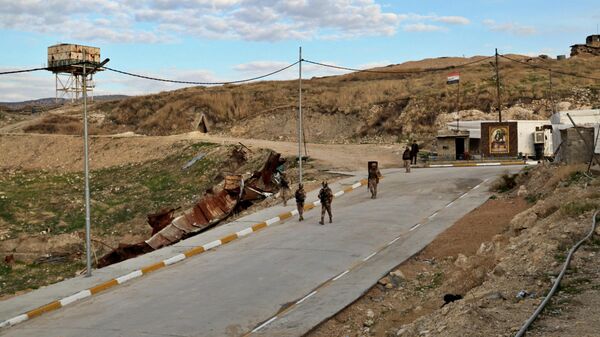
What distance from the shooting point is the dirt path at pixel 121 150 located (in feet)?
148

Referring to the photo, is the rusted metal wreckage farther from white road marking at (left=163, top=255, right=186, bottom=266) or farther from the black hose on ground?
the black hose on ground

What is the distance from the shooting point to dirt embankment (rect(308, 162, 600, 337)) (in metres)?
8.95

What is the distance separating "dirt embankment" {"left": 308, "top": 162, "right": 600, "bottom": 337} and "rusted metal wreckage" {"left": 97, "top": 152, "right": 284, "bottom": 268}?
993cm

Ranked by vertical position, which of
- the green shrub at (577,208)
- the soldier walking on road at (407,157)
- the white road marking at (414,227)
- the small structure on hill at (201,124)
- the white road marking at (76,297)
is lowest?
the white road marking at (76,297)

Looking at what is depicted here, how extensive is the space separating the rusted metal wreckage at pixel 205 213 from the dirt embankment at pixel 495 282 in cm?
993

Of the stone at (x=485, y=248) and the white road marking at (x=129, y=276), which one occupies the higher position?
the stone at (x=485, y=248)

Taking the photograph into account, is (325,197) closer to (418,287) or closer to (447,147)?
(418,287)

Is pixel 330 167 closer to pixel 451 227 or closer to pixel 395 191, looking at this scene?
pixel 395 191

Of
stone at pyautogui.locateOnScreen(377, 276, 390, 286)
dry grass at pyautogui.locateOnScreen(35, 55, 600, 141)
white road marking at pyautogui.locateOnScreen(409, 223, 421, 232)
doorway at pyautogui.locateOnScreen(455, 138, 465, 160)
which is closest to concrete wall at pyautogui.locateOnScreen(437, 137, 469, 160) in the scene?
doorway at pyautogui.locateOnScreen(455, 138, 465, 160)

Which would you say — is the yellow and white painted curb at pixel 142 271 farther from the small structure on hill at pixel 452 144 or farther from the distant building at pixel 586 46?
the distant building at pixel 586 46

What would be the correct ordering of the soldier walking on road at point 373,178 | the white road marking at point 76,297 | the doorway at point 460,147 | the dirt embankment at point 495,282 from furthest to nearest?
the doorway at point 460,147 → the soldier walking on road at point 373,178 → the white road marking at point 76,297 → the dirt embankment at point 495,282

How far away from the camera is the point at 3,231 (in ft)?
98.9

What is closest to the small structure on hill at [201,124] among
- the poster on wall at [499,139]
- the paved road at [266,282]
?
the poster on wall at [499,139]

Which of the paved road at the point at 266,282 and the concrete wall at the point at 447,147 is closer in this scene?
the paved road at the point at 266,282
